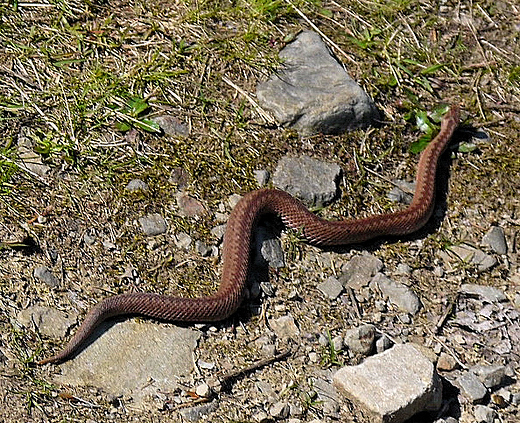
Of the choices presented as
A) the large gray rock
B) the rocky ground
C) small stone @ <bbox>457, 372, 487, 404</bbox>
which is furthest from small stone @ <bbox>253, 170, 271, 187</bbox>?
small stone @ <bbox>457, 372, 487, 404</bbox>

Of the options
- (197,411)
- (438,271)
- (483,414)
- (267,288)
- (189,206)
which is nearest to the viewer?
(197,411)

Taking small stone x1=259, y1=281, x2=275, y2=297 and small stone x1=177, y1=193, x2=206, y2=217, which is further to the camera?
small stone x1=177, y1=193, x2=206, y2=217

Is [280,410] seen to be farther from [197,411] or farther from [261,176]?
[261,176]

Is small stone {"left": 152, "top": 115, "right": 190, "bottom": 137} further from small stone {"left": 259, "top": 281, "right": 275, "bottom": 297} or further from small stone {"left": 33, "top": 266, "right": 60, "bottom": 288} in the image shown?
small stone {"left": 33, "top": 266, "right": 60, "bottom": 288}

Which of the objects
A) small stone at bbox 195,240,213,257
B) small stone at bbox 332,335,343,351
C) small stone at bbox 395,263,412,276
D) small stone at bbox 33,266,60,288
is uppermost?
small stone at bbox 33,266,60,288

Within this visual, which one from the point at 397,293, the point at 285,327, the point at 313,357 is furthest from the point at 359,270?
the point at 313,357
